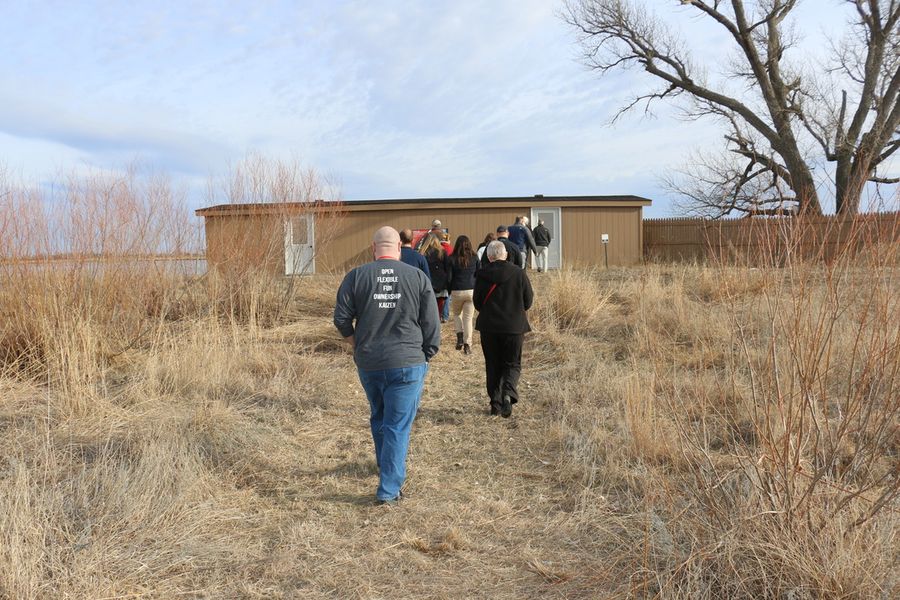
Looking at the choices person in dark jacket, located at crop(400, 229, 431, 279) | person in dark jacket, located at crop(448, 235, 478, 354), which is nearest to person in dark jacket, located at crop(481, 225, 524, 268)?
person in dark jacket, located at crop(448, 235, 478, 354)

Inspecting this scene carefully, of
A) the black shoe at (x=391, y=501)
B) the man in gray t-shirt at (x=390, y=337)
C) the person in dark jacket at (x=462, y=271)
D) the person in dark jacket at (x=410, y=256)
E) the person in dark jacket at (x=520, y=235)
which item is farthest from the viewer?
the person in dark jacket at (x=520, y=235)

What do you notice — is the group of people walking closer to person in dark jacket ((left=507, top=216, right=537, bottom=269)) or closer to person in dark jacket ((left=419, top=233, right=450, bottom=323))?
person in dark jacket ((left=419, top=233, right=450, bottom=323))

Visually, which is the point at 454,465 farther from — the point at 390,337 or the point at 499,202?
the point at 499,202

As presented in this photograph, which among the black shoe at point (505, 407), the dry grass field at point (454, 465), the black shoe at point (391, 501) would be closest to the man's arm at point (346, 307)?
the black shoe at point (391, 501)

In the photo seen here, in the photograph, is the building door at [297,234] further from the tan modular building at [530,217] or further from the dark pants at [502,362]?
the tan modular building at [530,217]

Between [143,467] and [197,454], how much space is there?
0.48m

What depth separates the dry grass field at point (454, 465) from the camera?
271 cm

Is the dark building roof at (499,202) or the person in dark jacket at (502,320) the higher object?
the dark building roof at (499,202)

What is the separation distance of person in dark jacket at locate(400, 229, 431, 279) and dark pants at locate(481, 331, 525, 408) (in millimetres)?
1146

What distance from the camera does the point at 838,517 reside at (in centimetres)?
266

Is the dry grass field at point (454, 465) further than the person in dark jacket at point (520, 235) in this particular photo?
No

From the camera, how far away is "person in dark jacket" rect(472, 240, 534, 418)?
5523 mm

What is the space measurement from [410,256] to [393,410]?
319 cm

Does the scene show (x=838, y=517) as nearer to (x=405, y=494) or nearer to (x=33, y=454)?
(x=405, y=494)
